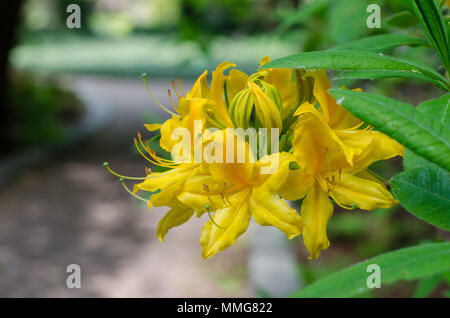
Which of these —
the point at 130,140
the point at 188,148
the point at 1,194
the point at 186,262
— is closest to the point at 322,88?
the point at 188,148

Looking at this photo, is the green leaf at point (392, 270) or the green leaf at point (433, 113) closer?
the green leaf at point (392, 270)

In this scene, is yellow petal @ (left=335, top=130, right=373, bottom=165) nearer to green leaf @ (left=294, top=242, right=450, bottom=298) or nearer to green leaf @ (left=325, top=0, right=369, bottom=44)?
green leaf @ (left=294, top=242, right=450, bottom=298)

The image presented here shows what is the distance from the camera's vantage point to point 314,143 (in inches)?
22.1

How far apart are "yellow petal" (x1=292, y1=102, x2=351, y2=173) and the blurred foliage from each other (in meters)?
5.31

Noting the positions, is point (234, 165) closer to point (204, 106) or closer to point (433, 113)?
point (204, 106)

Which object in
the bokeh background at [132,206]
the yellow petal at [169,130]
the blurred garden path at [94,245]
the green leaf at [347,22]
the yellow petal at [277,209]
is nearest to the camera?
the yellow petal at [277,209]

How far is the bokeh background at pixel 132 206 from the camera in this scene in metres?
2.45

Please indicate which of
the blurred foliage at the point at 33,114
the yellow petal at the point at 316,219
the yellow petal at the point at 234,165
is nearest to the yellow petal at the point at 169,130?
the yellow petal at the point at 234,165

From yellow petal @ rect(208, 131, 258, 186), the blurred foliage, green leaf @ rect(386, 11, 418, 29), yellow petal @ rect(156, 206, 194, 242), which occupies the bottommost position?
yellow petal @ rect(156, 206, 194, 242)

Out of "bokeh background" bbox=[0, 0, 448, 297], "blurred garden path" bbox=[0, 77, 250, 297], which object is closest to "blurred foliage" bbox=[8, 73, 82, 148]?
"bokeh background" bbox=[0, 0, 448, 297]

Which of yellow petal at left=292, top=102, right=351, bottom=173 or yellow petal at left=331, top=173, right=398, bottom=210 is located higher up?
yellow petal at left=292, top=102, right=351, bottom=173

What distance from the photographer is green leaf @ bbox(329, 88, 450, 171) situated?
416 millimetres

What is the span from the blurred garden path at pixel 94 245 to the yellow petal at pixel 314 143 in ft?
6.04

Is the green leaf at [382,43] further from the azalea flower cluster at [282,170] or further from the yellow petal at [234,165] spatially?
the yellow petal at [234,165]
